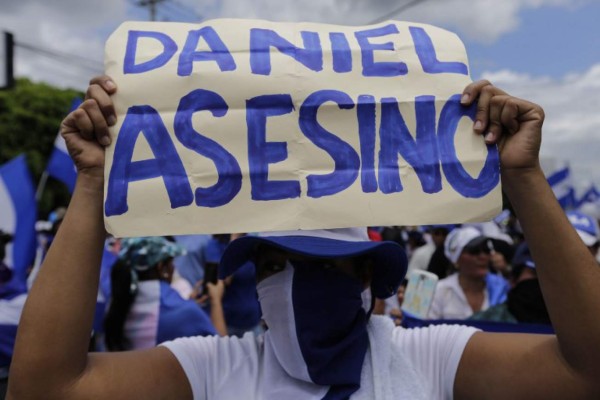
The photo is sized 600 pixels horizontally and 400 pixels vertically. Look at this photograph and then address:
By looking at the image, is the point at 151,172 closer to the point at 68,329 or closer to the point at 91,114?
the point at 91,114

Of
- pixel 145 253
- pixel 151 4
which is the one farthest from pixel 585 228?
pixel 151 4

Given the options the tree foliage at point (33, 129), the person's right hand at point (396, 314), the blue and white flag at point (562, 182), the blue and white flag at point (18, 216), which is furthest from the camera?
the tree foliage at point (33, 129)

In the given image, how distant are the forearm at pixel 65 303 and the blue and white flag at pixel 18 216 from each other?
239cm

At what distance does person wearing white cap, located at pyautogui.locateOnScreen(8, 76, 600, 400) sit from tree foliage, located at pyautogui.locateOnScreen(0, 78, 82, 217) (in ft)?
105

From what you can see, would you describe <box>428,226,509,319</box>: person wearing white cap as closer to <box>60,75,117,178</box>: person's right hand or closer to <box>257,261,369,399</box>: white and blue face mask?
<box>257,261,369,399</box>: white and blue face mask

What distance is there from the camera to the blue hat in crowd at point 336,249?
1.61 m

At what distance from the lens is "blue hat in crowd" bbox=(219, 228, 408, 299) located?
5.29 feet

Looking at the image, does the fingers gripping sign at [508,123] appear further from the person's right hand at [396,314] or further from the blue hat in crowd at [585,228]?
the blue hat in crowd at [585,228]

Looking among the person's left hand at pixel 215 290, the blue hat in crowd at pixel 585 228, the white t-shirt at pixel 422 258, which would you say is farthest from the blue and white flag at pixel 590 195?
the person's left hand at pixel 215 290

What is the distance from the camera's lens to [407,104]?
1586 mm

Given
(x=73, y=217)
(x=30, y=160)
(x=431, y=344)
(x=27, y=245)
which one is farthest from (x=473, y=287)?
(x=30, y=160)

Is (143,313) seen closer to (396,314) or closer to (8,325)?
(8,325)

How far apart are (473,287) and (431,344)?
108 inches

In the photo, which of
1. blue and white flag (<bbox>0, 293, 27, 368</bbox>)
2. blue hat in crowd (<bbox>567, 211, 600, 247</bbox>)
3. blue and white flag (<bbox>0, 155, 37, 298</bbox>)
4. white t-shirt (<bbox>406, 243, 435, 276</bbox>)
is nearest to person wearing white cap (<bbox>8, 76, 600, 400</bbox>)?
blue and white flag (<bbox>0, 293, 27, 368</bbox>)
